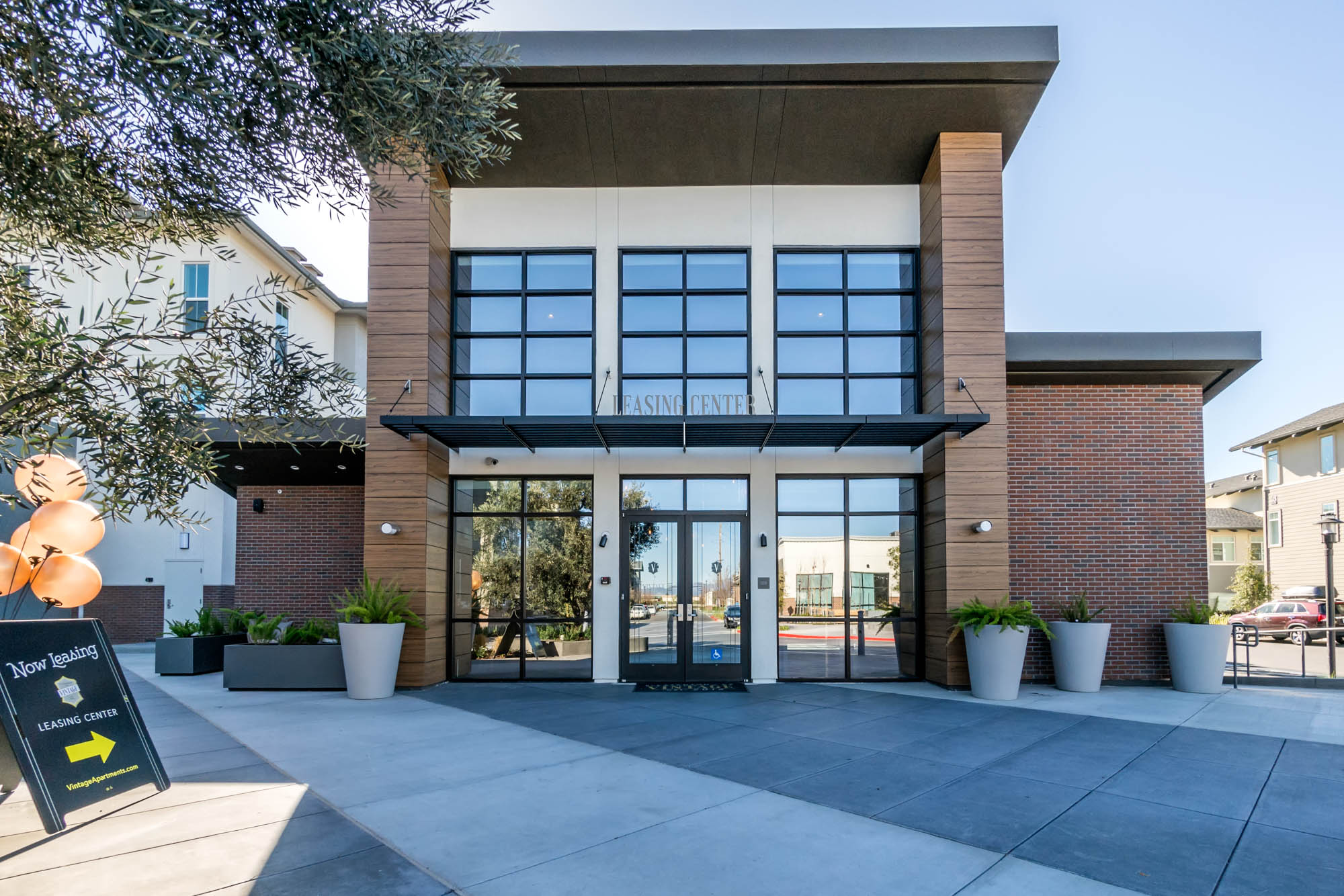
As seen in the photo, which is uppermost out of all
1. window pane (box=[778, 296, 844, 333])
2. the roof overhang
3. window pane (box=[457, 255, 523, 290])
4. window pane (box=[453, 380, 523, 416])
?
window pane (box=[457, 255, 523, 290])

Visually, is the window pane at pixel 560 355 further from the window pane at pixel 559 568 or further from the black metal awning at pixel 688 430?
the window pane at pixel 559 568

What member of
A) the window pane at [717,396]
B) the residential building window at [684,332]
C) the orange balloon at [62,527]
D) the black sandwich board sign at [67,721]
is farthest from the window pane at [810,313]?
the black sandwich board sign at [67,721]

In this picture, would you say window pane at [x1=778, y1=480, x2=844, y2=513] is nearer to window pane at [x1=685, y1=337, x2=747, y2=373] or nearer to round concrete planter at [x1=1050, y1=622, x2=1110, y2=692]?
window pane at [x1=685, y1=337, x2=747, y2=373]

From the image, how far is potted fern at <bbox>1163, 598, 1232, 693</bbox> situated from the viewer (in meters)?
10.5

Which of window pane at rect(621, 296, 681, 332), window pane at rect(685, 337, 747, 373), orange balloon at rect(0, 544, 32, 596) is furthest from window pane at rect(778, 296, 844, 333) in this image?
orange balloon at rect(0, 544, 32, 596)

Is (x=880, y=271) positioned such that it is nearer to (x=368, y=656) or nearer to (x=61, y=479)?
(x=368, y=656)

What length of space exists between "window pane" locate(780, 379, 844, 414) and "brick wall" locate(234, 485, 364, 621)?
24.9ft

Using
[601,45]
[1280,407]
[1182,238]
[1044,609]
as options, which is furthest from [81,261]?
[1280,407]

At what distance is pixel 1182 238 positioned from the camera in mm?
18531

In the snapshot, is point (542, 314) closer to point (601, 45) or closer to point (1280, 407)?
point (601, 45)

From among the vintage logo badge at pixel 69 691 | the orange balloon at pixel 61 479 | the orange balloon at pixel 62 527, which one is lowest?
the vintage logo badge at pixel 69 691

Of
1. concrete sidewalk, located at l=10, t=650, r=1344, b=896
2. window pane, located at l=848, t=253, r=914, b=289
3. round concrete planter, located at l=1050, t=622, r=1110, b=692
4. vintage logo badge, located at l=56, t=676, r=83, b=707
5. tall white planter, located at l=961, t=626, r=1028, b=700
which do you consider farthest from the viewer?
window pane, located at l=848, t=253, r=914, b=289

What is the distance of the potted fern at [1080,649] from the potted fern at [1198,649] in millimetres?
1001

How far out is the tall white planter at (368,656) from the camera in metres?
9.94
